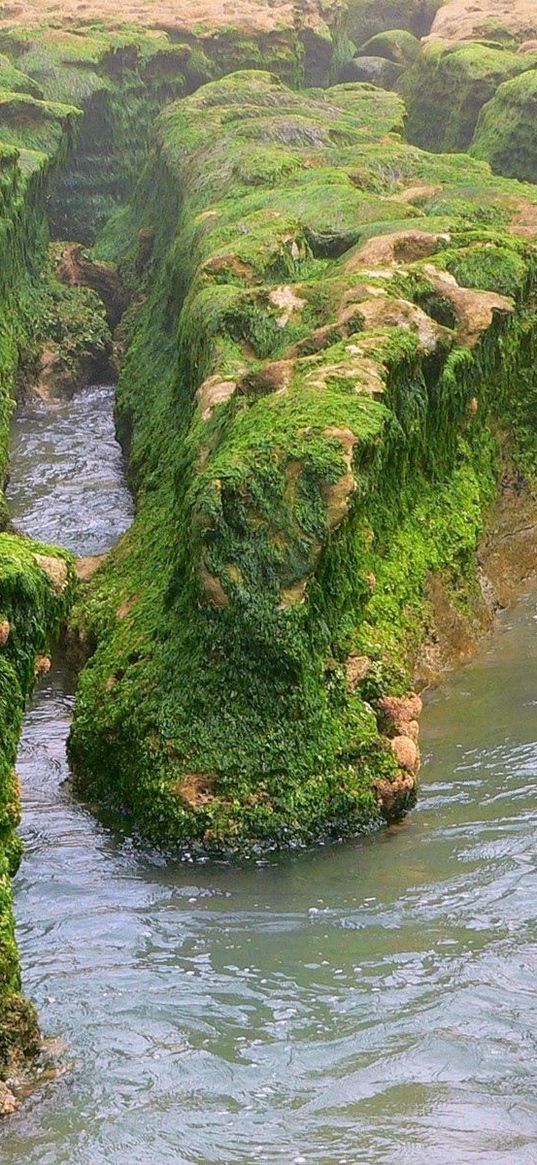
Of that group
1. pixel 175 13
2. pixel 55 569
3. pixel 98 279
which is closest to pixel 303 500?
pixel 55 569

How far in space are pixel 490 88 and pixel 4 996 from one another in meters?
29.0

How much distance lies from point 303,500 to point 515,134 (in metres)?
20.6

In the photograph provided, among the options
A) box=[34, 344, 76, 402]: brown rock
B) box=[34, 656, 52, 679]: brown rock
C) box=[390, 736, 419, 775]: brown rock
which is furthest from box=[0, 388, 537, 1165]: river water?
box=[34, 344, 76, 402]: brown rock

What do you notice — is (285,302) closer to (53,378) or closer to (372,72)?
(53,378)

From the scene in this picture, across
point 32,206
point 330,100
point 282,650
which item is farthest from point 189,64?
point 282,650

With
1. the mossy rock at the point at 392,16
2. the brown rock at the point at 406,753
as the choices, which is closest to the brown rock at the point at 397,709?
the brown rock at the point at 406,753

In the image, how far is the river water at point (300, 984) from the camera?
6605 millimetres

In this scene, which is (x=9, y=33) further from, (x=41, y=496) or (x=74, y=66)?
(x=41, y=496)

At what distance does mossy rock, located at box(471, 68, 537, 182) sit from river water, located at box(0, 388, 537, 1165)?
1990 cm

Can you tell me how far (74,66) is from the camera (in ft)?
104

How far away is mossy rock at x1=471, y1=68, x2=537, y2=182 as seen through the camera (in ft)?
92.2

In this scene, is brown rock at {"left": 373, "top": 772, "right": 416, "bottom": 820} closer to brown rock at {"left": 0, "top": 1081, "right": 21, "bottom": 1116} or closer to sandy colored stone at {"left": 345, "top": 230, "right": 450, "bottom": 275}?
brown rock at {"left": 0, "top": 1081, "right": 21, "bottom": 1116}

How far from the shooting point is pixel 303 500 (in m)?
10.4

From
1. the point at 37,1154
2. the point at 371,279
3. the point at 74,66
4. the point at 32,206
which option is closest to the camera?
the point at 37,1154
